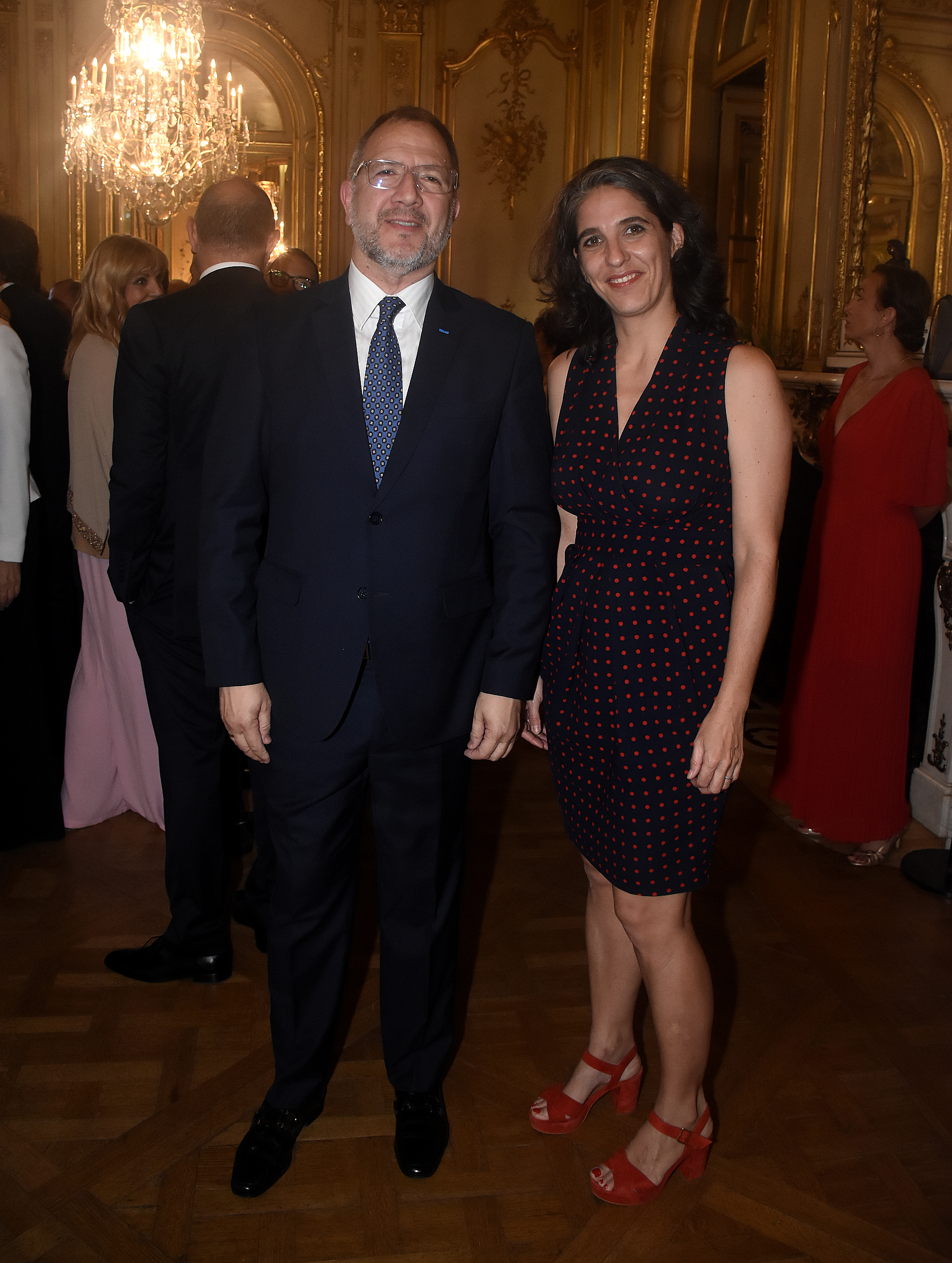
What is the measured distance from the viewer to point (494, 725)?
75.5 inches

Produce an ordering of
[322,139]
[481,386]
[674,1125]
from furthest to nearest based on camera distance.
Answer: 1. [322,139]
2. [674,1125]
3. [481,386]

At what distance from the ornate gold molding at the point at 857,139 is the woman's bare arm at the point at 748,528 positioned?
3.43 metres

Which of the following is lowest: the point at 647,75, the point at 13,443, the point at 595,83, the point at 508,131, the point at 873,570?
the point at 873,570

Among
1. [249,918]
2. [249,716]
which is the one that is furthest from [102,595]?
[249,716]

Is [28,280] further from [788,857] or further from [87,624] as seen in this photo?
[788,857]

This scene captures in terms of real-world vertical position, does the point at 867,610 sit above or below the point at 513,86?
below

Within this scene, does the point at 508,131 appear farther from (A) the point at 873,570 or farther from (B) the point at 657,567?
(B) the point at 657,567

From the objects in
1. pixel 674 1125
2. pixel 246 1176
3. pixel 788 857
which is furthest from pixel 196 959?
pixel 788 857

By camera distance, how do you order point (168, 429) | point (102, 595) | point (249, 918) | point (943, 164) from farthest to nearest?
point (943, 164) < point (102, 595) < point (249, 918) < point (168, 429)

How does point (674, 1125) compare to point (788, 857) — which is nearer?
point (674, 1125)

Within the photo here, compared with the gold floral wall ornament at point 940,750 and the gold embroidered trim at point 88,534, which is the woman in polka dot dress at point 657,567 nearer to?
the gold embroidered trim at point 88,534

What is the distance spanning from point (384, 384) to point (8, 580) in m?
1.67

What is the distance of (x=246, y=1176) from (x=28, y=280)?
264 cm

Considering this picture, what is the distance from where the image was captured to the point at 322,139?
9.10 metres
